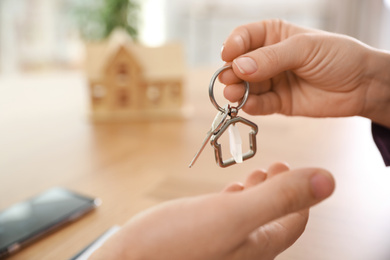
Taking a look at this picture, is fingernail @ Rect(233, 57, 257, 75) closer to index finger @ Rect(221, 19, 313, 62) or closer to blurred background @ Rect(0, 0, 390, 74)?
index finger @ Rect(221, 19, 313, 62)

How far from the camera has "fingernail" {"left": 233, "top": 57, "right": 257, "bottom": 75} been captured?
509mm

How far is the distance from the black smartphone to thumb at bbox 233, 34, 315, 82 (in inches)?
15.0

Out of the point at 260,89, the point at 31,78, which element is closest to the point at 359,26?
the point at 31,78

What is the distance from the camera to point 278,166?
1.49 feet

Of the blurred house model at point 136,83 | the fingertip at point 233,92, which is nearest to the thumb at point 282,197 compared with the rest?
the fingertip at point 233,92

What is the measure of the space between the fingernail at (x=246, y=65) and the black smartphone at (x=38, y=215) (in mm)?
378

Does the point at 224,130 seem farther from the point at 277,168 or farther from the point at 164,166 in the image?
the point at 164,166

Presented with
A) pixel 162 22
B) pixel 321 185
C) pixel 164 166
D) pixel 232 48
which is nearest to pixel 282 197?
pixel 321 185

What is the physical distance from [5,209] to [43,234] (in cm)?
13

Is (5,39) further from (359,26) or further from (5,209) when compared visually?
(5,209)

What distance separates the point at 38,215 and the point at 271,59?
0.47m

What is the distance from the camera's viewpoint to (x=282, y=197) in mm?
348

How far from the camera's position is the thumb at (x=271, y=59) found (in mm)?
A: 511

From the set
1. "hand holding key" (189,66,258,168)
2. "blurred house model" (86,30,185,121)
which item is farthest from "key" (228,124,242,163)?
"blurred house model" (86,30,185,121)
